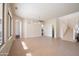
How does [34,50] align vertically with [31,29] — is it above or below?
below

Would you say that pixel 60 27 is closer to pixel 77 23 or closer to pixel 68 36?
pixel 68 36

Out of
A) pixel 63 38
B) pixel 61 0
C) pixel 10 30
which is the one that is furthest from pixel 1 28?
pixel 63 38

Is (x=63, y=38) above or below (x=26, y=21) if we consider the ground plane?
below

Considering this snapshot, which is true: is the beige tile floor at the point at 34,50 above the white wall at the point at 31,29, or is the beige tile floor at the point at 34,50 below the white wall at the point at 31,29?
below

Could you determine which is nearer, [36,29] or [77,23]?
[36,29]

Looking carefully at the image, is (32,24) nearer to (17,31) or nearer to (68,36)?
(17,31)

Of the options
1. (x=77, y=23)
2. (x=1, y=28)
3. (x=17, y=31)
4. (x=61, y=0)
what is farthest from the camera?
(x=77, y=23)

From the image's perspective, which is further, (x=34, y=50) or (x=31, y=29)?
(x=34, y=50)

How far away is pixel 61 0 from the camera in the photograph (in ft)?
5.44

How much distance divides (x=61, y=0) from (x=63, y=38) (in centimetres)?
480

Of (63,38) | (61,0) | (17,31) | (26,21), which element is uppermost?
(61,0)

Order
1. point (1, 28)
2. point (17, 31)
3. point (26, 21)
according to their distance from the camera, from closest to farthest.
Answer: point (1, 28), point (17, 31), point (26, 21)

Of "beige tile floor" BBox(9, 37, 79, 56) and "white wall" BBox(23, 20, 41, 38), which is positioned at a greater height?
"white wall" BBox(23, 20, 41, 38)

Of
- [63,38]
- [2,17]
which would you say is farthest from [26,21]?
[63,38]
